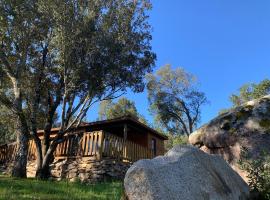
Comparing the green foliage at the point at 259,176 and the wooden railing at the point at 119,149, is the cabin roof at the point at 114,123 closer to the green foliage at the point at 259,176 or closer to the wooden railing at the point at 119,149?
the wooden railing at the point at 119,149

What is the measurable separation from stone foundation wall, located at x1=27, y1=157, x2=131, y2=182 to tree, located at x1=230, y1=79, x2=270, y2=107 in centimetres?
4284

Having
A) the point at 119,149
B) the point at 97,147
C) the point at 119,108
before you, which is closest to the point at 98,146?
the point at 97,147

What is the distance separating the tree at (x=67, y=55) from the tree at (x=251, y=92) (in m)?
39.6

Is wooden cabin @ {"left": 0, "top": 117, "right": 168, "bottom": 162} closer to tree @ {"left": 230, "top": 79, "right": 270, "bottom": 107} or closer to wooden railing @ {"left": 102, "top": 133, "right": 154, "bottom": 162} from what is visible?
wooden railing @ {"left": 102, "top": 133, "right": 154, "bottom": 162}

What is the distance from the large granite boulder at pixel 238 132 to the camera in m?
8.71

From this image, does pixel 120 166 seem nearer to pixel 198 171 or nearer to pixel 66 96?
pixel 66 96

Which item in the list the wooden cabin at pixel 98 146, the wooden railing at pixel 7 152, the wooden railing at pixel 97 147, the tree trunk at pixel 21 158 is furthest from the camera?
the wooden railing at pixel 7 152

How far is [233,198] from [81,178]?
39.7ft

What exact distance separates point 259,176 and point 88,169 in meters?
11.4

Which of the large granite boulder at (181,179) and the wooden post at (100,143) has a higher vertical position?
the wooden post at (100,143)

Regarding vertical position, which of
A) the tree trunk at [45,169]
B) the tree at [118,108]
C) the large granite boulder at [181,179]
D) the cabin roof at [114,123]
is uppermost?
the tree at [118,108]

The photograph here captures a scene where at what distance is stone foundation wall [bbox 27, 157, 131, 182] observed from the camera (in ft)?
53.8

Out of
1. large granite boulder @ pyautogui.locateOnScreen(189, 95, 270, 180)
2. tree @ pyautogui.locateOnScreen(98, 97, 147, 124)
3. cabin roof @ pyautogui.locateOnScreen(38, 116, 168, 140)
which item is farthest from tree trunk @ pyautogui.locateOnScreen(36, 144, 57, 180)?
tree @ pyautogui.locateOnScreen(98, 97, 147, 124)

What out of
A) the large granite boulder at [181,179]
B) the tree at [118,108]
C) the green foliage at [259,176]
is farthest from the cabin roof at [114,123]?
the tree at [118,108]
